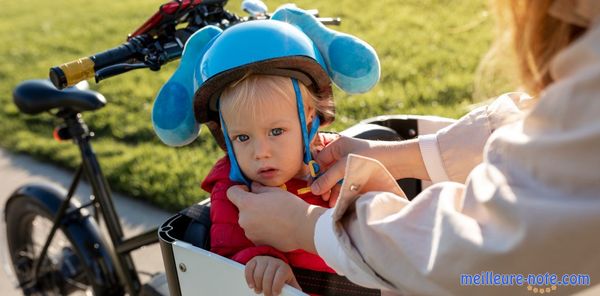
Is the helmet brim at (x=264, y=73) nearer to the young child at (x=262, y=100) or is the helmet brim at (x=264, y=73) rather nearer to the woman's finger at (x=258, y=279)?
the young child at (x=262, y=100)

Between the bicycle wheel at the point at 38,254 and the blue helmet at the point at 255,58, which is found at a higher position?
the blue helmet at the point at 255,58

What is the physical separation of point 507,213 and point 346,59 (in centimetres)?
93

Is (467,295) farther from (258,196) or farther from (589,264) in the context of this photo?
(258,196)

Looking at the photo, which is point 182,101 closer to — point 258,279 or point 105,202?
point 258,279

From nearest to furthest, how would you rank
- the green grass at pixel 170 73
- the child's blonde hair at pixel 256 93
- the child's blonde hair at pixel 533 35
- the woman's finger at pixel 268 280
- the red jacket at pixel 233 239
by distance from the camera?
the child's blonde hair at pixel 533 35
the woman's finger at pixel 268 280
the red jacket at pixel 233 239
the child's blonde hair at pixel 256 93
the green grass at pixel 170 73

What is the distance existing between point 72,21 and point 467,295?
33.2 feet

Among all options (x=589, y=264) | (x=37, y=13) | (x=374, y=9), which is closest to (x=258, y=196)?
(x=589, y=264)

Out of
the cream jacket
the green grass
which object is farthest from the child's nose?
the green grass

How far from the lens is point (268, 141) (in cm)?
169

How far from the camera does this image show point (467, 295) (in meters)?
1.07

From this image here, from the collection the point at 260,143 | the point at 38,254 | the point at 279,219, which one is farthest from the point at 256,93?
the point at 38,254

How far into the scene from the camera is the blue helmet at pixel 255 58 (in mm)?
1607

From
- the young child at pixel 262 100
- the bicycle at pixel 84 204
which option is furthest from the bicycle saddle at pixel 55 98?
the young child at pixel 262 100

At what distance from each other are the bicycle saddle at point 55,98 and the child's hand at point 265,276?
1.29 metres
